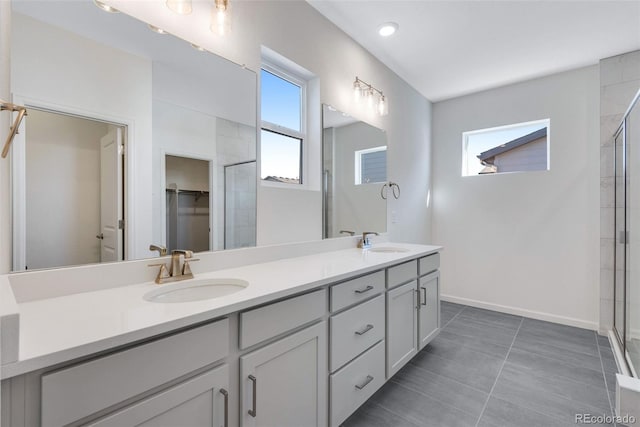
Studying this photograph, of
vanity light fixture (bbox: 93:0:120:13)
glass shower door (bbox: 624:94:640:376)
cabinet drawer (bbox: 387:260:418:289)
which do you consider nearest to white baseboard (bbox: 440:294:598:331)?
glass shower door (bbox: 624:94:640:376)

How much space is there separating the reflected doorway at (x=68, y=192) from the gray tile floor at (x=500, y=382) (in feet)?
4.91

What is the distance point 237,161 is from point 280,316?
0.88 m

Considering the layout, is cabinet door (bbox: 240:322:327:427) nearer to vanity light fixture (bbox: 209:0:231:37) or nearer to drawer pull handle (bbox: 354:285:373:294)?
drawer pull handle (bbox: 354:285:373:294)

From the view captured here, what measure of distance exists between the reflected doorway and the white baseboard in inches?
141

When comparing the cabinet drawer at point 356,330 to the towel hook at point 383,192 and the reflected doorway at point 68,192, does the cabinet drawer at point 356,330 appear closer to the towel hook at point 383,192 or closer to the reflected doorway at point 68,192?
the reflected doorway at point 68,192

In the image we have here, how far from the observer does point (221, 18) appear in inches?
52.9

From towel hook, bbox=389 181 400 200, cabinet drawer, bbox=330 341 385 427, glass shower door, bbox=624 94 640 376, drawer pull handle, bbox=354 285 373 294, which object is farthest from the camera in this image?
towel hook, bbox=389 181 400 200

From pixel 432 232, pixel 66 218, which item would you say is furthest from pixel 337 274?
pixel 432 232

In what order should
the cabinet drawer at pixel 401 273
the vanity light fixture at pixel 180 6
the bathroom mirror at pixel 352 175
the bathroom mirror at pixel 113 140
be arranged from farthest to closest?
1. the bathroom mirror at pixel 352 175
2. the cabinet drawer at pixel 401 273
3. the vanity light fixture at pixel 180 6
4. the bathroom mirror at pixel 113 140

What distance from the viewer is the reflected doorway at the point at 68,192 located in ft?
3.13

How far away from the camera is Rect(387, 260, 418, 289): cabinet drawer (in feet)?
5.71

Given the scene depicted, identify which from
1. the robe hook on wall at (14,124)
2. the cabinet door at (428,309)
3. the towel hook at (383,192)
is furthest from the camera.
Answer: the towel hook at (383,192)

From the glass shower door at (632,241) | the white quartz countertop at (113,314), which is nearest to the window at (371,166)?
the white quartz countertop at (113,314)

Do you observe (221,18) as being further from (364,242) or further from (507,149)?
(507,149)
